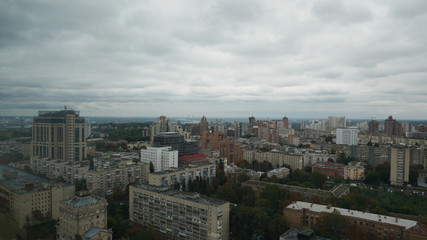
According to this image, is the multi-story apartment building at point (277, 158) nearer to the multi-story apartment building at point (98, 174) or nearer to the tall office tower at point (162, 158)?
the tall office tower at point (162, 158)

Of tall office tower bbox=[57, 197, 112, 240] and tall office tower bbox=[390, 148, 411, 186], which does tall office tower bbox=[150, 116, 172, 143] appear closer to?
tall office tower bbox=[390, 148, 411, 186]

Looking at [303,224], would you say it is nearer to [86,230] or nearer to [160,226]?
[160,226]

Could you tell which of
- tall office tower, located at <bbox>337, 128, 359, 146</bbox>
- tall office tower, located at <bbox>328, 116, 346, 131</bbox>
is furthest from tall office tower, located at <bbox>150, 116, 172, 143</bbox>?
tall office tower, located at <bbox>328, 116, 346, 131</bbox>

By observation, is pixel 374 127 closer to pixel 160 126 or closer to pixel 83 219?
pixel 160 126

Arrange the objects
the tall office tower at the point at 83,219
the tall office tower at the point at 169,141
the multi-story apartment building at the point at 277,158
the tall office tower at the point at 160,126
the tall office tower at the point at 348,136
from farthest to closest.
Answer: the tall office tower at the point at 348,136
the tall office tower at the point at 160,126
the multi-story apartment building at the point at 277,158
the tall office tower at the point at 169,141
the tall office tower at the point at 83,219

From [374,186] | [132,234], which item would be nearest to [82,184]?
[132,234]

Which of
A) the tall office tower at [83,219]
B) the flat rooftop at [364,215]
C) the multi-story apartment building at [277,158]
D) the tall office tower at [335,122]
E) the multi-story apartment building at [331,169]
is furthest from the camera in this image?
the tall office tower at [335,122]

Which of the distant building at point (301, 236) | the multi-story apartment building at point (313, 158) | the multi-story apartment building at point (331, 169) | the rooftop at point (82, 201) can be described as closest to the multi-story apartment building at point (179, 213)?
the distant building at point (301, 236)
